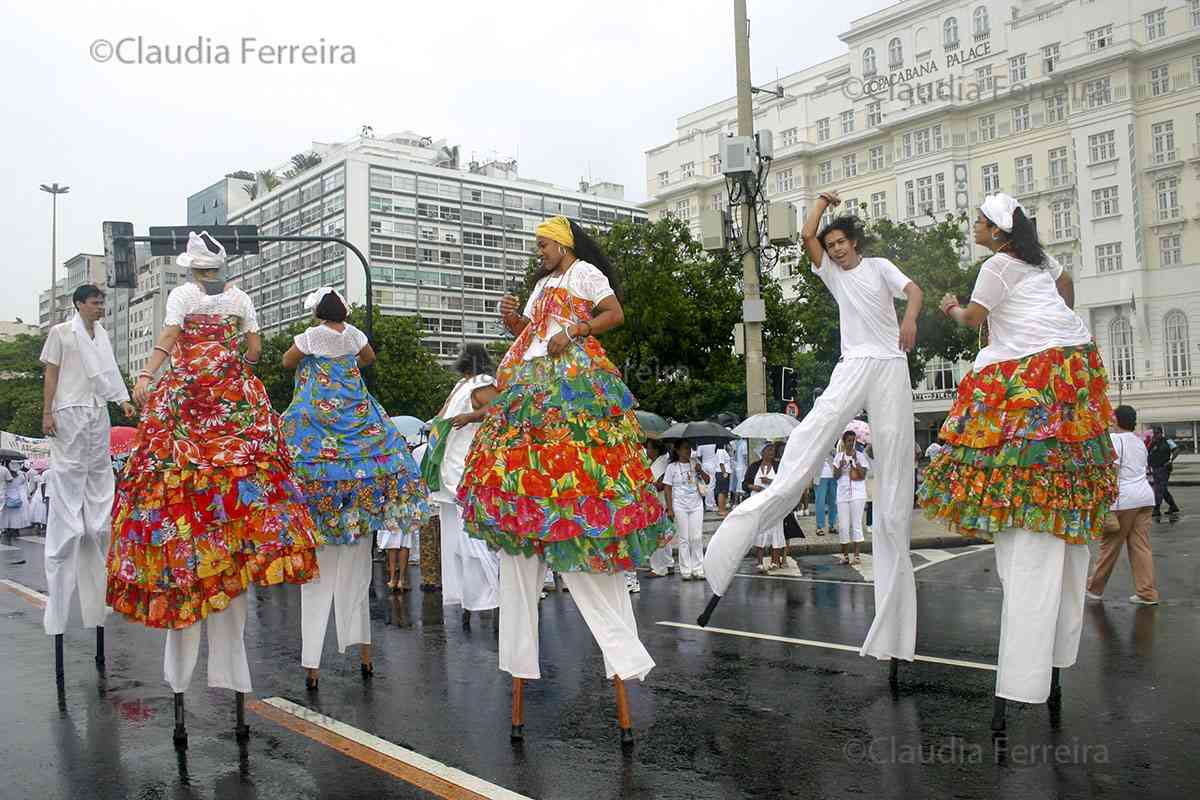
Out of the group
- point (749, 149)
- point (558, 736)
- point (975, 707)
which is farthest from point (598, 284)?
point (749, 149)

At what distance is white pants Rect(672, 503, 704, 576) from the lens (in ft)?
39.3

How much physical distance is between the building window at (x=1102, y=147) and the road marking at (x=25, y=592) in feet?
194

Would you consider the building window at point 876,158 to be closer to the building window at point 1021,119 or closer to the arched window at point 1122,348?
the building window at point 1021,119

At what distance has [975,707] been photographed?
479 centimetres

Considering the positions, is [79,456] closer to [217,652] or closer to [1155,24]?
[217,652]

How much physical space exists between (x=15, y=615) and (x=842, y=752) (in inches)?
298

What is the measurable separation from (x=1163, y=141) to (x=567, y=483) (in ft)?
203

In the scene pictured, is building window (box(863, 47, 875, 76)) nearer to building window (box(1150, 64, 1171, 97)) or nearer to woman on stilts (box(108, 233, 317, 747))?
building window (box(1150, 64, 1171, 97))

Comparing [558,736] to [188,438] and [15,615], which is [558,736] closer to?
[188,438]

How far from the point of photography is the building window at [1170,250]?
184ft

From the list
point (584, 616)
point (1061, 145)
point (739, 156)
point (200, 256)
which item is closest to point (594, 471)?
point (584, 616)

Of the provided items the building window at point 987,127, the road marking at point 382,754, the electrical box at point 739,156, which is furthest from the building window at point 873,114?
the road marking at point 382,754

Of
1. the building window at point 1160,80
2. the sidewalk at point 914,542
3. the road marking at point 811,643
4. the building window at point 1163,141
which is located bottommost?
the sidewalk at point 914,542

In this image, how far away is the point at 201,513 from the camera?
471cm
